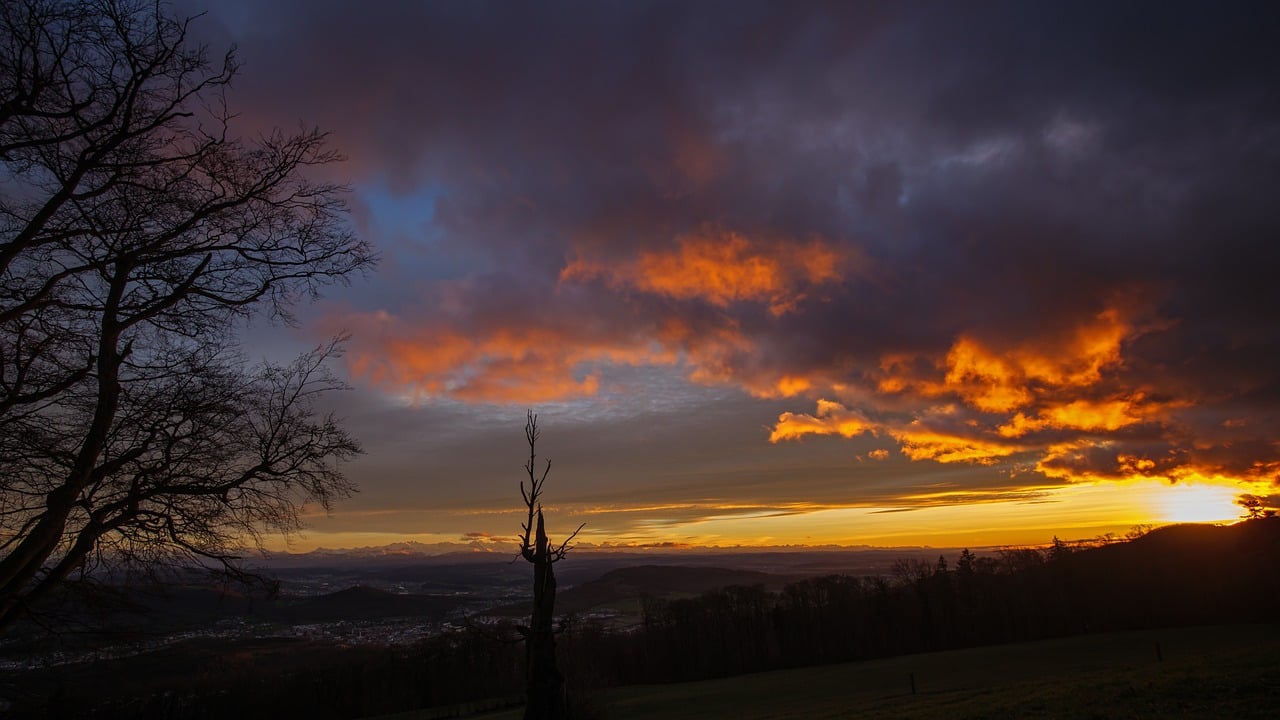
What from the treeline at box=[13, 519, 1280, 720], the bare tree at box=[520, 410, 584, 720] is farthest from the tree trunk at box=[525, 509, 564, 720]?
the treeline at box=[13, 519, 1280, 720]

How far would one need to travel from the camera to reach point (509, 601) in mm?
179625

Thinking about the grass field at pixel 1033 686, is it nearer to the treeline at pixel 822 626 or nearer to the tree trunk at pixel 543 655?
the tree trunk at pixel 543 655

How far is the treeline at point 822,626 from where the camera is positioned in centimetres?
7219

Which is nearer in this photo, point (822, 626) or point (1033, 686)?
point (1033, 686)

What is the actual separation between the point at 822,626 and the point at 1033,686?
61.3m

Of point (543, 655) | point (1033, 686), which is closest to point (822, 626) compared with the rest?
point (1033, 686)

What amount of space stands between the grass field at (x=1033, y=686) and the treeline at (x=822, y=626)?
16363mm

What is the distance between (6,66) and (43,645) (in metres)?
5.52

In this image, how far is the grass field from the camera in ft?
53.5

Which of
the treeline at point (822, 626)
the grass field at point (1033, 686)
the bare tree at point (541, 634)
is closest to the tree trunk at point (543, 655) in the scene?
the bare tree at point (541, 634)

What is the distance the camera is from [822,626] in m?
82.9

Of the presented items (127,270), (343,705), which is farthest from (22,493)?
(343,705)

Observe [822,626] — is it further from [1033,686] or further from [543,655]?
[543,655]

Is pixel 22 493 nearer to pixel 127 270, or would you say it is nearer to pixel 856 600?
pixel 127 270
